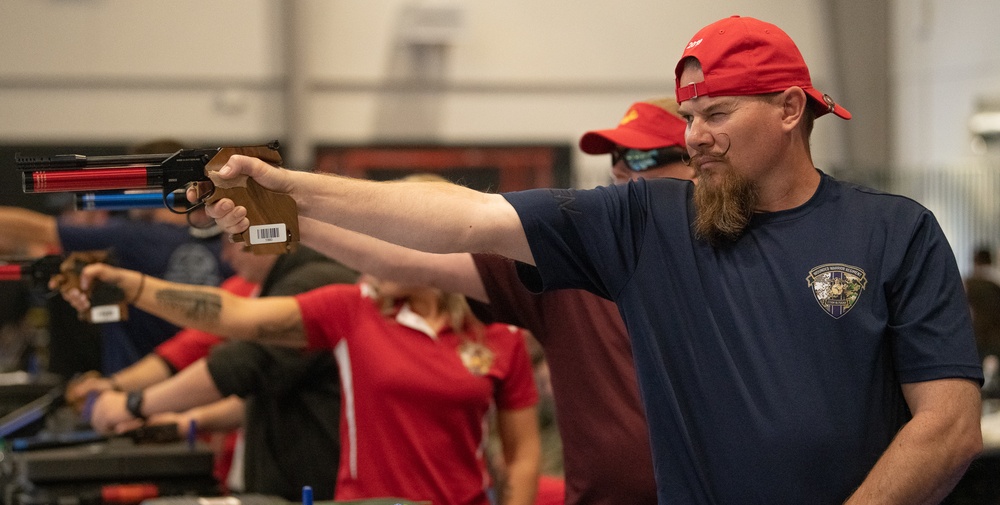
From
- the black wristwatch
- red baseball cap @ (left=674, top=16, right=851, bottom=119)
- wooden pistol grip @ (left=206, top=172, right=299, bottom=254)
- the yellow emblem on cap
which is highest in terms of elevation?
red baseball cap @ (left=674, top=16, right=851, bottom=119)

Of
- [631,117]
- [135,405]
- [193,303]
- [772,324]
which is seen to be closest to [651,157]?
[631,117]

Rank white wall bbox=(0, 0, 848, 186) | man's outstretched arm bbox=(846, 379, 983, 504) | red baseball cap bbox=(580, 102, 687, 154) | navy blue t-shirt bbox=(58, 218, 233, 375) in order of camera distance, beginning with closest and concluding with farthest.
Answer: man's outstretched arm bbox=(846, 379, 983, 504), red baseball cap bbox=(580, 102, 687, 154), navy blue t-shirt bbox=(58, 218, 233, 375), white wall bbox=(0, 0, 848, 186)

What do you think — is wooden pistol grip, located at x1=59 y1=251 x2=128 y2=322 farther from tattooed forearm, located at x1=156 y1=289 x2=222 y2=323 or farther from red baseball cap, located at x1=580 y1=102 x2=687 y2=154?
red baseball cap, located at x1=580 y1=102 x2=687 y2=154

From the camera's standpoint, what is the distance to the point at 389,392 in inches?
110

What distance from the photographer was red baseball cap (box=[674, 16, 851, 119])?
193cm

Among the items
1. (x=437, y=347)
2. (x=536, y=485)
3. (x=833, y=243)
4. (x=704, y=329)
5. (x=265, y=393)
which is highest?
(x=833, y=243)

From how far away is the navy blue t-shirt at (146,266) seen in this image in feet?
15.6

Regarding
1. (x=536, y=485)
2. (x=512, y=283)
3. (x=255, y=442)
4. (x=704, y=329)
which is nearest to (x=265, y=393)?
(x=255, y=442)

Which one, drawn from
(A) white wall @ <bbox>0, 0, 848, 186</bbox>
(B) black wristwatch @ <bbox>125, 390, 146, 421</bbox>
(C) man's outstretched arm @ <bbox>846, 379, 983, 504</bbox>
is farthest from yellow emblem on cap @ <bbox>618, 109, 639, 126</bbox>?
(A) white wall @ <bbox>0, 0, 848, 186</bbox>

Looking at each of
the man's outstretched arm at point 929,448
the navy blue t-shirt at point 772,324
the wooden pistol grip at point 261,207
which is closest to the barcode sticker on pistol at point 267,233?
the wooden pistol grip at point 261,207

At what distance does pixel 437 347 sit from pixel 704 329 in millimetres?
1149

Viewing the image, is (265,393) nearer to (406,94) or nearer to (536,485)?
(536,485)

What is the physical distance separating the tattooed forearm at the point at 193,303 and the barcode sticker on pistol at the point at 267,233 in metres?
1.10

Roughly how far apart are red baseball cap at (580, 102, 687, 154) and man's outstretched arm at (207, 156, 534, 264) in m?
0.78
